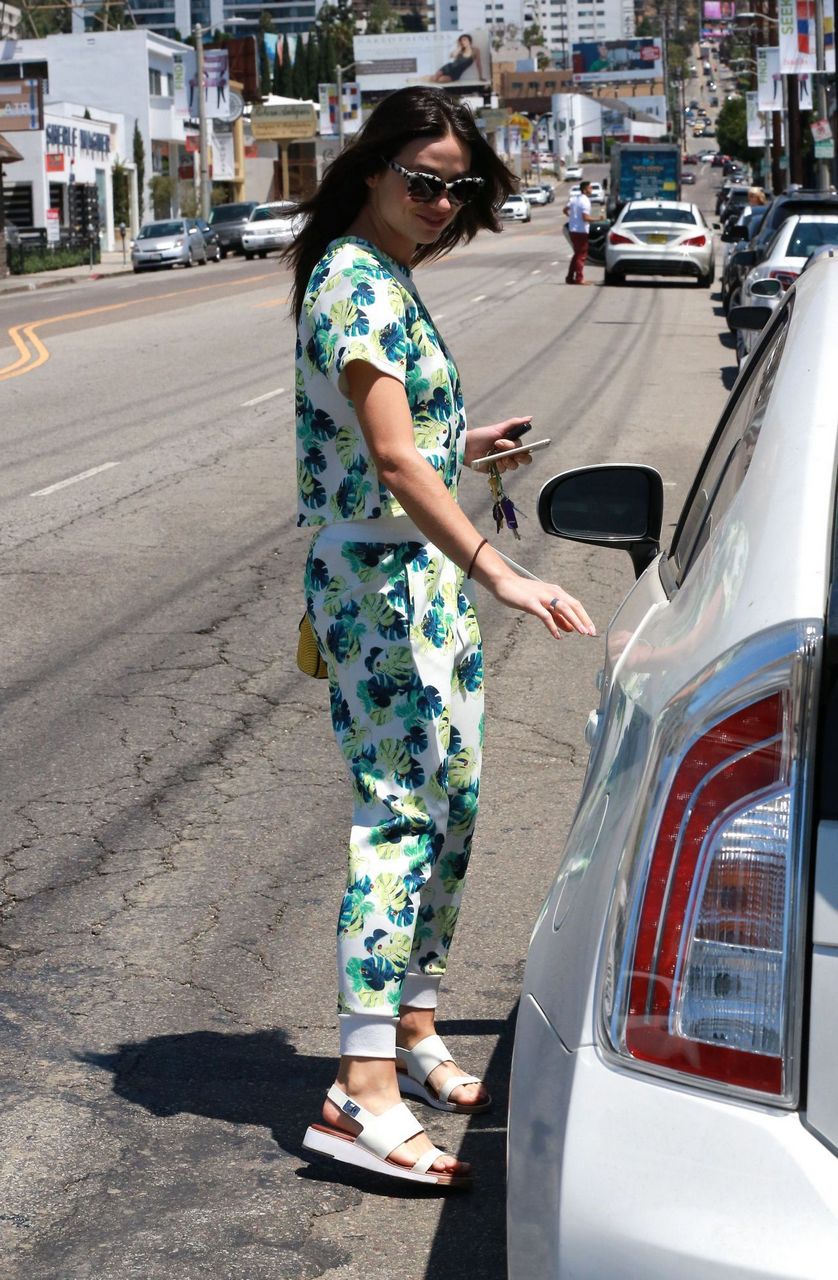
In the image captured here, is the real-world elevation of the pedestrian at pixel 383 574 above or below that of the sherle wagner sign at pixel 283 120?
below

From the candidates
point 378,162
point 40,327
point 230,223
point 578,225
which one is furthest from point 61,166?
point 378,162

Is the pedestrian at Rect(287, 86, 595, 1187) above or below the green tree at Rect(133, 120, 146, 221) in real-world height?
below

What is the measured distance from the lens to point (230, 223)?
189ft

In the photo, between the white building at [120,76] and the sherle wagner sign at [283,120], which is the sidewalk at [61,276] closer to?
the white building at [120,76]

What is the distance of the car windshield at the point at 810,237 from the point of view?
56.2 ft

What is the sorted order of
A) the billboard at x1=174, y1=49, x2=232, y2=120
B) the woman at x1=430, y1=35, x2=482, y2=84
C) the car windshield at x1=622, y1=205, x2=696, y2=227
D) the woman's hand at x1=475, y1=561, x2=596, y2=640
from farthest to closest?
the woman at x1=430, y1=35, x2=482, y2=84, the billboard at x1=174, y1=49, x2=232, y2=120, the car windshield at x1=622, y1=205, x2=696, y2=227, the woman's hand at x1=475, y1=561, x2=596, y2=640

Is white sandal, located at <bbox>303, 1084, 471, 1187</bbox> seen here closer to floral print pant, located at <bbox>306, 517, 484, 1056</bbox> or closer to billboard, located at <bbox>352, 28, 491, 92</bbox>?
floral print pant, located at <bbox>306, 517, 484, 1056</bbox>

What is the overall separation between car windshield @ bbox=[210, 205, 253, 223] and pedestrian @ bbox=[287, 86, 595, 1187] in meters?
56.2

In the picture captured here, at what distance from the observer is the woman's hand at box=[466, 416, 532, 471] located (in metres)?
→ 3.55

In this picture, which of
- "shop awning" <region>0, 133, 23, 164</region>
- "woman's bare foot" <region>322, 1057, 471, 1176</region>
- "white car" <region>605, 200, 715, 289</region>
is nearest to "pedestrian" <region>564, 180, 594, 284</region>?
"white car" <region>605, 200, 715, 289</region>

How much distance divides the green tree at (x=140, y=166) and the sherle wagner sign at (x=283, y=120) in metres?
31.2

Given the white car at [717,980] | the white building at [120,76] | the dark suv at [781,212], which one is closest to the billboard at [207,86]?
the white building at [120,76]

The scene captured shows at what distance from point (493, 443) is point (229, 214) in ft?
187

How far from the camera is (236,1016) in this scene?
400cm
